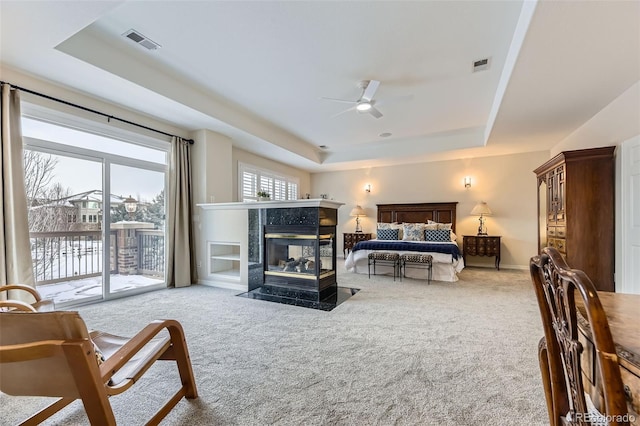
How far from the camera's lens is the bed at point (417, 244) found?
16.3 ft

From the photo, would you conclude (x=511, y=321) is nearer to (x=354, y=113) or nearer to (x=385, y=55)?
(x=385, y=55)

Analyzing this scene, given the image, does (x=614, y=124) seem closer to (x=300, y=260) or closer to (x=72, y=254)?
(x=300, y=260)

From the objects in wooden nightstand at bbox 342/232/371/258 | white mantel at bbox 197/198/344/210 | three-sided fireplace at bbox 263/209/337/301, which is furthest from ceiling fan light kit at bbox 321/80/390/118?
wooden nightstand at bbox 342/232/371/258

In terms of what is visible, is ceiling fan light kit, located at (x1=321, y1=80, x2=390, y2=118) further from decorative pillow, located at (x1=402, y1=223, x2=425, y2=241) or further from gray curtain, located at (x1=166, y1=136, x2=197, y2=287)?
decorative pillow, located at (x1=402, y1=223, x2=425, y2=241)

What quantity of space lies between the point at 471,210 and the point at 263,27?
243 inches

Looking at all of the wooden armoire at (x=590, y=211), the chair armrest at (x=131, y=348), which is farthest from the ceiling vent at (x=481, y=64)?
the chair armrest at (x=131, y=348)

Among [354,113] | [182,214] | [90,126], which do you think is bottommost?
[182,214]

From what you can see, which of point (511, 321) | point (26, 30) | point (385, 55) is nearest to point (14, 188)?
point (26, 30)

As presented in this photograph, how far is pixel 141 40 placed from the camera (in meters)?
2.86

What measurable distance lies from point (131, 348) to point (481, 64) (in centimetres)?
424

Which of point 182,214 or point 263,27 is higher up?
point 263,27

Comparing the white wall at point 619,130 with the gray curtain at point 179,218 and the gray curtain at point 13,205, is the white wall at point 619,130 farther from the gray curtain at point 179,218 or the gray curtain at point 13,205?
the gray curtain at point 13,205

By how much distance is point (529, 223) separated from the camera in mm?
6164

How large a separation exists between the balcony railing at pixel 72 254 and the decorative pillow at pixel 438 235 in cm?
575
